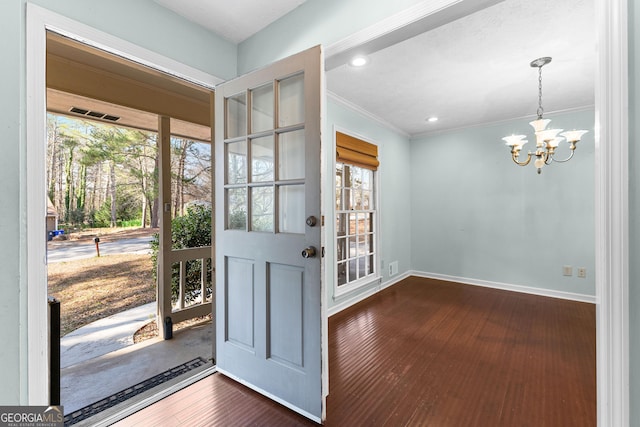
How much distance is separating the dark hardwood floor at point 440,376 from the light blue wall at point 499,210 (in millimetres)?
785

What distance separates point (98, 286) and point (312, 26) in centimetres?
430

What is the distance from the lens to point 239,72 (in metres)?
2.17

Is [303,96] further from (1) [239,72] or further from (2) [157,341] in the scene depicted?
(2) [157,341]

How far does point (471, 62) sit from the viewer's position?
250cm

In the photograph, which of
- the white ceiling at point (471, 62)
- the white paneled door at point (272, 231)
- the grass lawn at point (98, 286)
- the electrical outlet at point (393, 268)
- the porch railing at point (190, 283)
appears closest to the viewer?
the white paneled door at point (272, 231)

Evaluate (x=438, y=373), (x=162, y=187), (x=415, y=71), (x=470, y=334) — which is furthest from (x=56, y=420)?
(x=415, y=71)

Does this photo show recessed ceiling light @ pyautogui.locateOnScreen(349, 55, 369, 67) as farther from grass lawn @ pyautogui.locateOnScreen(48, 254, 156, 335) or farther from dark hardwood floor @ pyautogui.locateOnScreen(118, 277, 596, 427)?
grass lawn @ pyautogui.locateOnScreen(48, 254, 156, 335)

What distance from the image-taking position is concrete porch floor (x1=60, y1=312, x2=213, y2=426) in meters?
1.89

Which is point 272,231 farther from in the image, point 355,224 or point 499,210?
point 499,210

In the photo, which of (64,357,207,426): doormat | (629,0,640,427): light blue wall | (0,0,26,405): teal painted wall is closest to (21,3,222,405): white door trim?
(0,0,26,405): teal painted wall

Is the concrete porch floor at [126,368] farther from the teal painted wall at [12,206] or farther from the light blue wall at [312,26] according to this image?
the light blue wall at [312,26]

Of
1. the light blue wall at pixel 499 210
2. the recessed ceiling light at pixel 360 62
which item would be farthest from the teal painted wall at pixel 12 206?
the light blue wall at pixel 499 210

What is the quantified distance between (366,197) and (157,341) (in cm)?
308

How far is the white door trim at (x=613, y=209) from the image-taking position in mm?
946
